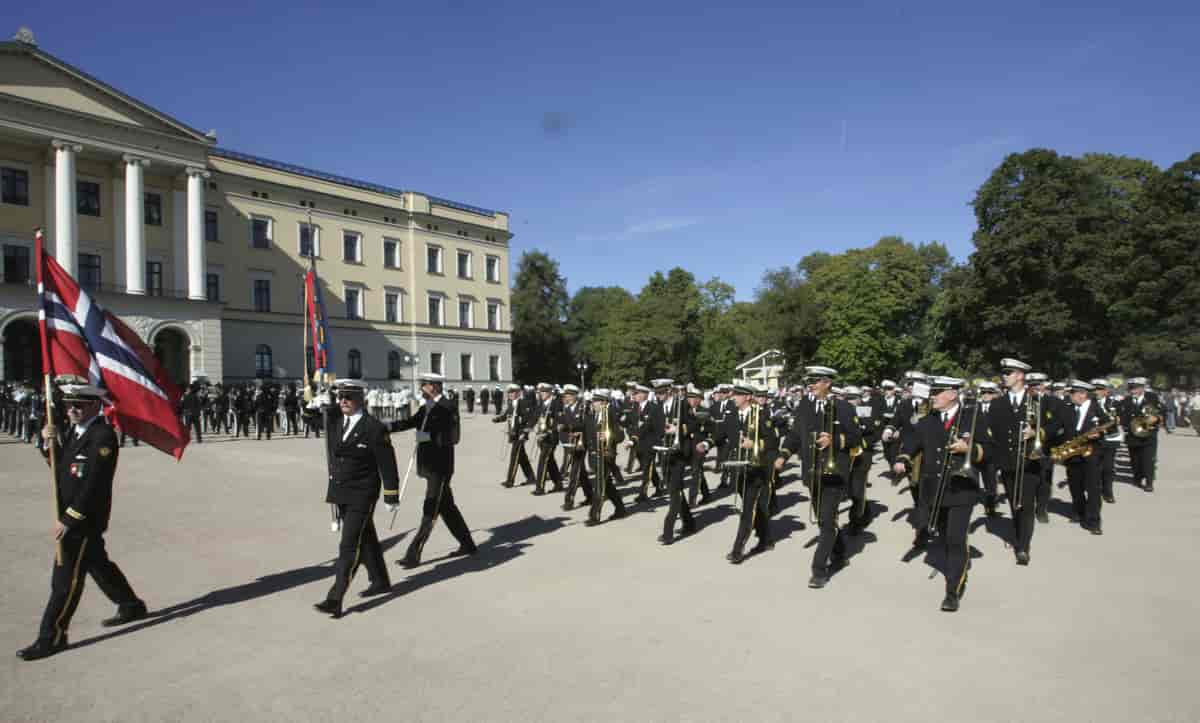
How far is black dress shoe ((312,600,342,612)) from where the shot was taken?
257 inches

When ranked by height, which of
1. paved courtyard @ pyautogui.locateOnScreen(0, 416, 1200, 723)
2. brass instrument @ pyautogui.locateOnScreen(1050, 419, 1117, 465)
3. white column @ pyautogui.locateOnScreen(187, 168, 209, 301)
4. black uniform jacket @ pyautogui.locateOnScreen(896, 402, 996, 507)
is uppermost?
white column @ pyautogui.locateOnScreen(187, 168, 209, 301)

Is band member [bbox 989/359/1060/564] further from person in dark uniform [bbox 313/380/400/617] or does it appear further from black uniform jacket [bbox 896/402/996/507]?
person in dark uniform [bbox 313/380/400/617]

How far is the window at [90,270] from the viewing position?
41.8 m

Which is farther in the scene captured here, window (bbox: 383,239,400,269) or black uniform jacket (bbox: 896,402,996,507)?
window (bbox: 383,239,400,269)

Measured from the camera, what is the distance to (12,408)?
27609 mm

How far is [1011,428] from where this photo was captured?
8.44 m

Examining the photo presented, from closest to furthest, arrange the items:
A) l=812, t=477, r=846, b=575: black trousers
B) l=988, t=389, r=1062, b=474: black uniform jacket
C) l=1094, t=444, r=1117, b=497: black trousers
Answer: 1. l=812, t=477, r=846, b=575: black trousers
2. l=988, t=389, r=1062, b=474: black uniform jacket
3. l=1094, t=444, r=1117, b=497: black trousers

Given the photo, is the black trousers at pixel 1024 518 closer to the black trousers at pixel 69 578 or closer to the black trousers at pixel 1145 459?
the black trousers at pixel 1145 459

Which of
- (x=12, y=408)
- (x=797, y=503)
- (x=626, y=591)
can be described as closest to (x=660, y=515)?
(x=797, y=503)

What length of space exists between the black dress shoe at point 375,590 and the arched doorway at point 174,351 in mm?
42354

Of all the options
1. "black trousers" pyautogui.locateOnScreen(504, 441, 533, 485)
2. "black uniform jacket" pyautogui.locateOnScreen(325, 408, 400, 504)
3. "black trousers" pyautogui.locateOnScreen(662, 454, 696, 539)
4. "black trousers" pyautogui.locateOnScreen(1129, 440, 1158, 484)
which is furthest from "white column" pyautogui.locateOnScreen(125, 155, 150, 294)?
"black trousers" pyautogui.locateOnScreen(1129, 440, 1158, 484)

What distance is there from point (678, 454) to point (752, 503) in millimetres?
1685

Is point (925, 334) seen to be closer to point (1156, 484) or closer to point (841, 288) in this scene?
point (841, 288)

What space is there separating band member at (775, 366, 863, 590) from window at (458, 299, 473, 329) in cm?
5862
